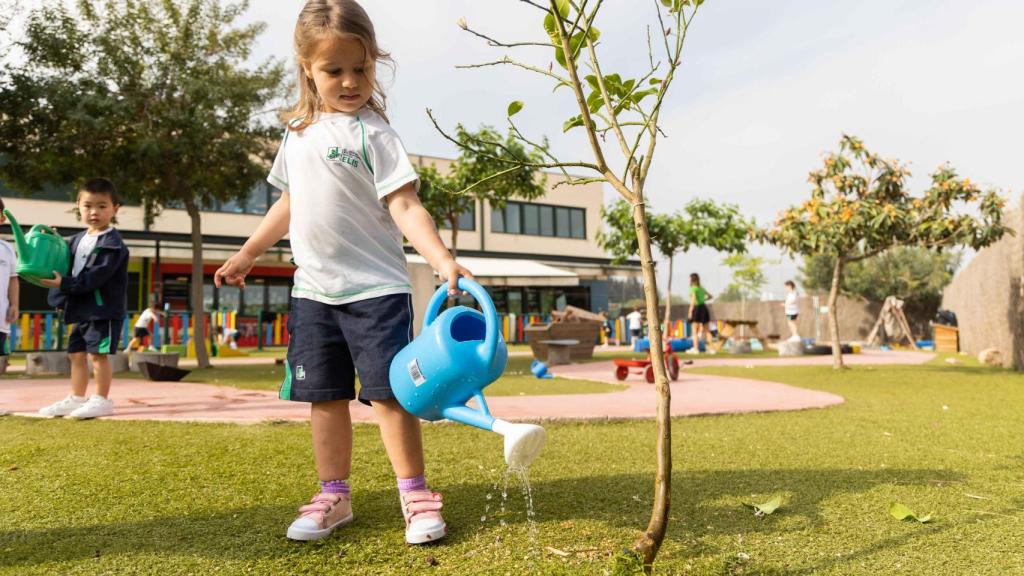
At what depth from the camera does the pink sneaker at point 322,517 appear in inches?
77.6

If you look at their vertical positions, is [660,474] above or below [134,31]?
below

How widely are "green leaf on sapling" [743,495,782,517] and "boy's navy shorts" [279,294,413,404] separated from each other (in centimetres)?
130

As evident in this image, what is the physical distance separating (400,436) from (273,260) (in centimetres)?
1684

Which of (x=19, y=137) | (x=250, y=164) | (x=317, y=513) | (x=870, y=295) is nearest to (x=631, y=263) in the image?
(x=870, y=295)

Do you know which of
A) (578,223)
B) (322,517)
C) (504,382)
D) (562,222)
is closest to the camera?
(322,517)

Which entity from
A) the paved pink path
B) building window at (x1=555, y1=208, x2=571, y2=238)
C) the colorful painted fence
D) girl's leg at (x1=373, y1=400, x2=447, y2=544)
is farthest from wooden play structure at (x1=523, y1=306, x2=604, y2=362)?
building window at (x1=555, y1=208, x2=571, y2=238)

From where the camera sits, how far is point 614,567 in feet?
5.49

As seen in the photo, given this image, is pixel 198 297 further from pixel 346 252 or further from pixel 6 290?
pixel 346 252

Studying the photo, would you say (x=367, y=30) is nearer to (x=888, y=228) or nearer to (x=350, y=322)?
(x=350, y=322)

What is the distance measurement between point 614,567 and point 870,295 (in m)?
39.4

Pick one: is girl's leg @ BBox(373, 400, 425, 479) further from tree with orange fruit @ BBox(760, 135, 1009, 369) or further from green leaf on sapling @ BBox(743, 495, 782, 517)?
tree with orange fruit @ BBox(760, 135, 1009, 369)

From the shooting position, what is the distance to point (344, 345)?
2.21m

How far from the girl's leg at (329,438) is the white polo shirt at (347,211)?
1.19 ft

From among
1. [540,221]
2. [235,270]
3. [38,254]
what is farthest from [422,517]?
[540,221]
